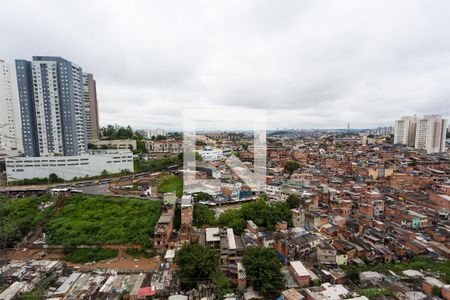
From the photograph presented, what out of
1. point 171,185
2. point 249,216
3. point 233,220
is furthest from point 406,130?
point 171,185

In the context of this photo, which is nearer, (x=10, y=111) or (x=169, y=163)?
(x=169, y=163)

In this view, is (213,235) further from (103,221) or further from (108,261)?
(103,221)

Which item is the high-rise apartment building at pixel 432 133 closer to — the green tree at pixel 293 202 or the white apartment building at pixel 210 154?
the white apartment building at pixel 210 154

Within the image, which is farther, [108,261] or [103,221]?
[103,221]

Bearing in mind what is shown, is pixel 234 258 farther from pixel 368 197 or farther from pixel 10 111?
pixel 10 111

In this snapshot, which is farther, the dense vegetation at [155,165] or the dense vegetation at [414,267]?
the dense vegetation at [155,165]

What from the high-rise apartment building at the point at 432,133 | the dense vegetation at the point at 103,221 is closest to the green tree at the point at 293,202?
the dense vegetation at the point at 103,221

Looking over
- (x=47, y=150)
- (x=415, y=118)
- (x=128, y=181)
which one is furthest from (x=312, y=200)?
(x=415, y=118)
